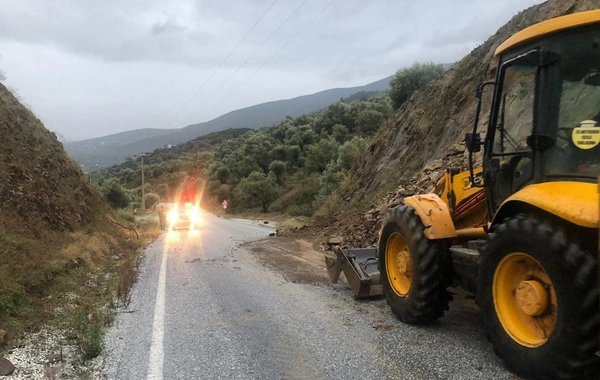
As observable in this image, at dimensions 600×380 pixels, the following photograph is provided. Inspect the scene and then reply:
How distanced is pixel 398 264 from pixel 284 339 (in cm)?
182

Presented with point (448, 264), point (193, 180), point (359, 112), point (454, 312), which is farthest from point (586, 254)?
point (193, 180)

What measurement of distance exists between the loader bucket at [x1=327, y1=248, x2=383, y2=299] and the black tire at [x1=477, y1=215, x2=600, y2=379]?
2972 mm

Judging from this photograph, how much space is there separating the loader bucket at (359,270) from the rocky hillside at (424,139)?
13.3ft

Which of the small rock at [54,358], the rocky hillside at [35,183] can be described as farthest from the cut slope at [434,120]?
the small rock at [54,358]

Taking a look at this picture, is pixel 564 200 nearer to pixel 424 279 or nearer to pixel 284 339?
pixel 424 279

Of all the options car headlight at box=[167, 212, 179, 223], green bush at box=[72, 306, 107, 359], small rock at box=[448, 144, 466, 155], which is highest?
small rock at box=[448, 144, 466, 155]

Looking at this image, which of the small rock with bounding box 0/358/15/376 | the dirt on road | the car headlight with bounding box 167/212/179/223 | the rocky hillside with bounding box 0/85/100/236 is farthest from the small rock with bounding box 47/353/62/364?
the car headlight with bounding box 167/212/179/223

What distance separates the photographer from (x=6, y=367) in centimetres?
→ 471

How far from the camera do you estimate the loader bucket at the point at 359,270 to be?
6891 millimetres

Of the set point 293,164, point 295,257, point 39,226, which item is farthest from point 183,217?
point 293,164

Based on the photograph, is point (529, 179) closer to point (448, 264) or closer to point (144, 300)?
point (448, 264)

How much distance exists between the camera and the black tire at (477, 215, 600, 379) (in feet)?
10.9

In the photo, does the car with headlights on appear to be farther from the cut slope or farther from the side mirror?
the side mirror

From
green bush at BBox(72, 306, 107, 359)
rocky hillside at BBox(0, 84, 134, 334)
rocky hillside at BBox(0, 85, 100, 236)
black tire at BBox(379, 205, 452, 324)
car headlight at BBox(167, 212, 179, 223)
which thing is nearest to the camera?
green bush at BBox(72, 306, 107, 359)
